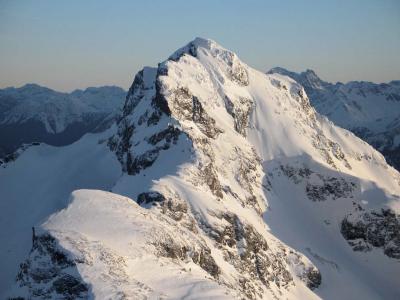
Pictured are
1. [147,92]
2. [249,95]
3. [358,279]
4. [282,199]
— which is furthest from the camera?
[249,95]

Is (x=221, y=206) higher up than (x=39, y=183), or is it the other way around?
(x=39, y=183)

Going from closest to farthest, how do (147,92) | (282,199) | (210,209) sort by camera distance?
(210,209)
(282,199)
(147,92)

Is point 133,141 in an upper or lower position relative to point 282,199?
upper

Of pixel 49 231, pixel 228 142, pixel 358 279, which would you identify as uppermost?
pixel 228 142

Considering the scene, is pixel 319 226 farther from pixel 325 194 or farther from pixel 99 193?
pixel 99 193

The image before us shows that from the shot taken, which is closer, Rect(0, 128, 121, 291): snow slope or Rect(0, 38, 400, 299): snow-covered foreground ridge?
Rect(0, 38, 400, 299): snow-covered foreground ridge

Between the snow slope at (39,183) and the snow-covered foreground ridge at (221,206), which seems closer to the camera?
the snow-covered foreground ridge at (221,206)

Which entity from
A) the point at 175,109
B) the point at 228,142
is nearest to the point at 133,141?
the point at 175,109

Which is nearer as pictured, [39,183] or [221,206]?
[221,206]
